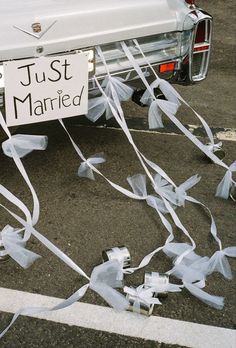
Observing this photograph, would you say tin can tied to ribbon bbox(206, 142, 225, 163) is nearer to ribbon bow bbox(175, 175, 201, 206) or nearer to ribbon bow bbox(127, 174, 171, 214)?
ribbon bow bbox(175, 175, 201, 206)

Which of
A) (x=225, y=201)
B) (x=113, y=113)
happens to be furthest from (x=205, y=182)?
(x=113, y=113)

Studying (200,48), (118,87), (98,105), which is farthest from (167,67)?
(98,105)

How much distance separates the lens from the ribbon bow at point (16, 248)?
8.43 ft

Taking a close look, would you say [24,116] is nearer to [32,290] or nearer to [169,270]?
[32,290]

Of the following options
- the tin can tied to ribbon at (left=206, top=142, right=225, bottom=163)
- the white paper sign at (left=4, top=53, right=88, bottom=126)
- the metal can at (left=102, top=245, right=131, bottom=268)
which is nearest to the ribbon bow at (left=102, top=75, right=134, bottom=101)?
the white paper sign at (left=4, top=53, right=88, bottom=126)

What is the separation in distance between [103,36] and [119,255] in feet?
4.16

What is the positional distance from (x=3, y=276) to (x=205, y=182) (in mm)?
1520

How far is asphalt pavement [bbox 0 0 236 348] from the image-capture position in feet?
7.63

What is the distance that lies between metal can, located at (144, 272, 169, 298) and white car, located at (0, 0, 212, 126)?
110 cm

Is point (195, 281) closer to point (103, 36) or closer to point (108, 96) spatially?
point (108, 96)

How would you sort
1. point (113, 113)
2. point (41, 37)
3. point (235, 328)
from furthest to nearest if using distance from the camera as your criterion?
point (113, 113)
point (41, 37)
point (235, 328)

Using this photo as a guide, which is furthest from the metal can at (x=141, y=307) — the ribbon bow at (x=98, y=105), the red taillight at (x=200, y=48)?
the red taillight at (x=200, y=48)

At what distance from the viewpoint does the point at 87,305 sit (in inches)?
93.7

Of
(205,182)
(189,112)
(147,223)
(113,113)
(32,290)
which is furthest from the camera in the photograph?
(189,112)
